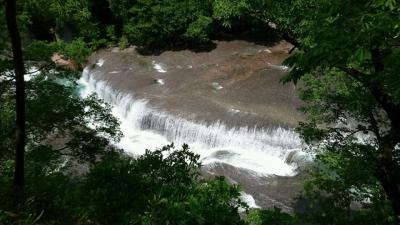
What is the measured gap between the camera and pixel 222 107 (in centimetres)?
1961

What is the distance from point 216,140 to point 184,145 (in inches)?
491

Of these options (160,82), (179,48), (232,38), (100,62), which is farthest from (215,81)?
(100,62)

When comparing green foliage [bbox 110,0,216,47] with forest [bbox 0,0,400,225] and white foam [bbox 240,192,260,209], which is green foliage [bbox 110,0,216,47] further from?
white foam [bbox 240,192,260,209]

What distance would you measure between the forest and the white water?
9.06 ft

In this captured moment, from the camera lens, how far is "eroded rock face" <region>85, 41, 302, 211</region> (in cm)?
1700

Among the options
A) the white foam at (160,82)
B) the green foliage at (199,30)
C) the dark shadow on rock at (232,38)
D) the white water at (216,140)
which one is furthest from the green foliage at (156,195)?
the dark shadow on rock at (232,38)

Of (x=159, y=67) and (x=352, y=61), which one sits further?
(x=159, y=67)

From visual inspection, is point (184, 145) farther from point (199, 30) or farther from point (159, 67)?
point (199, 30)

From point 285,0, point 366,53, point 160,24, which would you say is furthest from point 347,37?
point 160,24

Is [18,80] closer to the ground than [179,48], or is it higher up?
higher up

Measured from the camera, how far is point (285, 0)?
1127 cm

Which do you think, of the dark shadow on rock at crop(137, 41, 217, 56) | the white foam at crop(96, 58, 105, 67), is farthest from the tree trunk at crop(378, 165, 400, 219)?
the white foam at crop(96, 58, 105, 67)

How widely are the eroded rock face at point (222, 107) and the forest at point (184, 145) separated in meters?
2.66

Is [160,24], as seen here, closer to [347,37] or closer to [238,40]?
[238,40]
